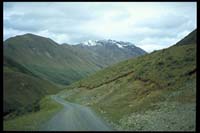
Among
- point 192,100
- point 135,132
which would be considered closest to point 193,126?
point 135,132

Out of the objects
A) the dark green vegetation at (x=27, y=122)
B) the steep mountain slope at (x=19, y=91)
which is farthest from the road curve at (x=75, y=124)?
the steep mountain slope at (x=19, y=91)

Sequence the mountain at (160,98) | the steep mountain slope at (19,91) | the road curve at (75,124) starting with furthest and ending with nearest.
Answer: the steep mountain slope at (19,91) → the mountain at (160,98) → the road curve at (75,124)

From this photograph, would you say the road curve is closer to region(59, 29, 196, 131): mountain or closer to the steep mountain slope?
region(59, 29, 196, 131): mountain

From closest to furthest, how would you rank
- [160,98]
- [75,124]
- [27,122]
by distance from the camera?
[75,124] → [27,122] → [160,98]

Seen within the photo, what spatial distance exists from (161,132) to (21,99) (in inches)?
5160

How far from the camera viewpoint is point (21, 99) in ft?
498

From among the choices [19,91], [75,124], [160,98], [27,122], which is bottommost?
[19,91]

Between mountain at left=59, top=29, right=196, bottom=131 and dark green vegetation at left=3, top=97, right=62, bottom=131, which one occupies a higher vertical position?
mountain at left=59, top=29, right=196, bottom=131

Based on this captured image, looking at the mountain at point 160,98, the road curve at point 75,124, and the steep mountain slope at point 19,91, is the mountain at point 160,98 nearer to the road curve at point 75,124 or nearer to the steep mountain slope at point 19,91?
the road curve at point 75,124

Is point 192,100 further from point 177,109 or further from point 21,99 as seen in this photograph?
point 21,99

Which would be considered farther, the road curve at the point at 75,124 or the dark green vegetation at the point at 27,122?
the dark green vegetation at the point at 27,122

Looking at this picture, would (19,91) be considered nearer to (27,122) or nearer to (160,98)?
(160,98)

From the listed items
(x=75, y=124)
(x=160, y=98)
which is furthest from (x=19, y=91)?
(x=75, y=124)

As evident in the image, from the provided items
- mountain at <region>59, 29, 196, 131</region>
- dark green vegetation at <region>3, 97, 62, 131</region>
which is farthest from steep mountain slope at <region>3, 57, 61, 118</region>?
dark green vegetation at <region>3, 97, 62, 131</region>
